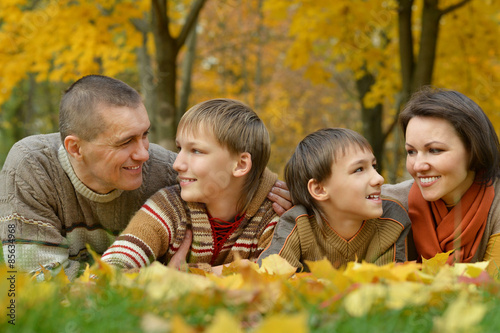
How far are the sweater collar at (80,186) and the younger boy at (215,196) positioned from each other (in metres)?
0.28

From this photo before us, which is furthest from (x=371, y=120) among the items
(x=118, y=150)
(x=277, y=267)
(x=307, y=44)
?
(x=277, y=267)

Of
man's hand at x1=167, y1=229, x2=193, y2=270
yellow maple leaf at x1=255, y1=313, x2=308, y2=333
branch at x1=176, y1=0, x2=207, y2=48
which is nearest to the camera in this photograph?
yellow maple leaf at x1=255, y1=313, x2=308, y2=333

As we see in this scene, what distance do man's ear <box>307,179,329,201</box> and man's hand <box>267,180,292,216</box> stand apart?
0.62 ft

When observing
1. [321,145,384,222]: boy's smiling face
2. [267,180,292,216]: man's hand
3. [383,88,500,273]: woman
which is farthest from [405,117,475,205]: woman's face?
[267,180,292,216]: man's hand

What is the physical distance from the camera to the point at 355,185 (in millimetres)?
2488

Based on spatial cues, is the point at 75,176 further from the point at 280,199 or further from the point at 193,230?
the point at 280,199

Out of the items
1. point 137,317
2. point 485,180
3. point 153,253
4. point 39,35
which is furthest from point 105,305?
point 39,35

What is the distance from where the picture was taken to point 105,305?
1252 mm

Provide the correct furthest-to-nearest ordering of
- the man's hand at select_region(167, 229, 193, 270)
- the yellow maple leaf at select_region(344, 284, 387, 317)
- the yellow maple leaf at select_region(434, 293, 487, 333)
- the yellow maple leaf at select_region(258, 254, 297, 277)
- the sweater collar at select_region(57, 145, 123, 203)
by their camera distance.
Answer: the sweater collar at select_region(57, 145, 123, 203), the man's hand at select_region(167, 229, 193, 270), the yellow maple leaf at select_region(258, 254, 297, 277), the yellow maple leaf at select_region(344, 284, 387, 317), the yellow maple leaf at select_region(434, 293, 487, 333)

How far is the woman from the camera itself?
253 centimetres

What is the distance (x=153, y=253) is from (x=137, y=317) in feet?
4.37

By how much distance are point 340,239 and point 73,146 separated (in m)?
1.50

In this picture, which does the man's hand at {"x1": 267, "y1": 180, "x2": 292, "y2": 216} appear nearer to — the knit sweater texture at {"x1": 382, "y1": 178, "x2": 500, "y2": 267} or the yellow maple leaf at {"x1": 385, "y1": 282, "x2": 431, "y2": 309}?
the knit sweater texture at {"x1": 382, "y1": 178, "x2": 500, "y2": 267}

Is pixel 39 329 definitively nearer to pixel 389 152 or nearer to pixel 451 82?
pixel 451 82
